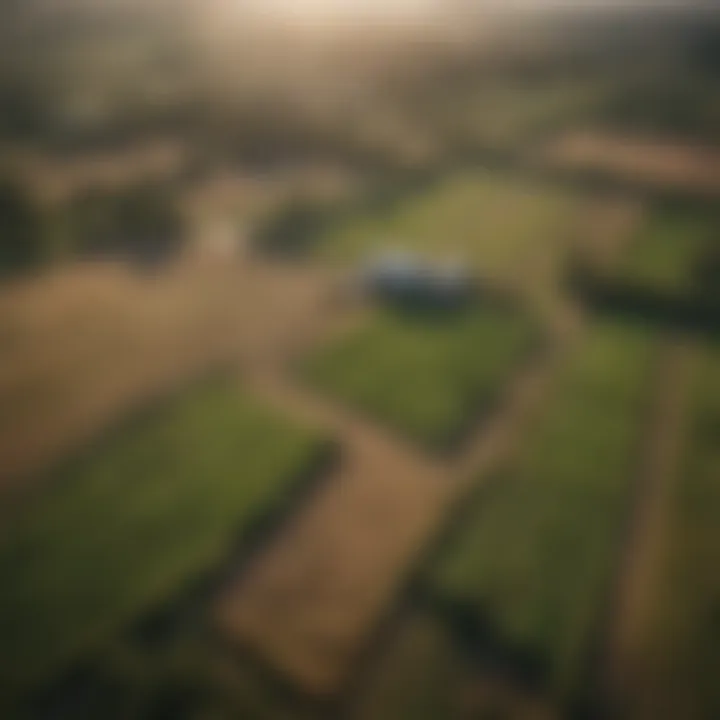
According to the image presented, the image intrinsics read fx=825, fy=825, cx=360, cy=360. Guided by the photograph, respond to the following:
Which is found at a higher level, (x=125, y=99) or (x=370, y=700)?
(x=125, y=99)

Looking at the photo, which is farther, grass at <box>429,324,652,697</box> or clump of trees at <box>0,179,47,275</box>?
clump of trees at <box>0,179,47,275</box>

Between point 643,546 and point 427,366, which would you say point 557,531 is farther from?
point 427,366

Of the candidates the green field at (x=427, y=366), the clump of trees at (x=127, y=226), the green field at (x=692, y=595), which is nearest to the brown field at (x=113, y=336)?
the clump of trees at (x=127, y=226)

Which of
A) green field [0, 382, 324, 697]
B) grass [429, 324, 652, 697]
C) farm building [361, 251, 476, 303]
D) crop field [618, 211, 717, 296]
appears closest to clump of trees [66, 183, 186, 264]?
farm building [361, 251, 476, 303]

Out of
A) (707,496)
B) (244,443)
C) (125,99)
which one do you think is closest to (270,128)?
(125,99)

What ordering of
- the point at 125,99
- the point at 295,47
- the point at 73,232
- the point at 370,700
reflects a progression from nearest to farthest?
the point at 370,700, the point at 73,232, the point at 125,99, the point at 295,47

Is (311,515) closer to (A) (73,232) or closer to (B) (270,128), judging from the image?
(A) (73,232)

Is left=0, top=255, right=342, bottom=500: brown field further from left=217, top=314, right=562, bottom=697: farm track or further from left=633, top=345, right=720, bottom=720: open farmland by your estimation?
left=633, top=345, right=720, bottom=720: open farmland
